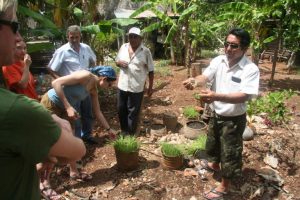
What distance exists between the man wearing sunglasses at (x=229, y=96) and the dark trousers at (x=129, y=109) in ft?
5.59

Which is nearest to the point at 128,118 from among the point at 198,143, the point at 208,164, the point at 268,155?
the point at 198,143

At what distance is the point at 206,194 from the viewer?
14.2ft

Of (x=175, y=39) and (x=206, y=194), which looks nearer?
(x=206, y=194)

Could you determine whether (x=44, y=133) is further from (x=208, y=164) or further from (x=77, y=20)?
(x=77, y=20)

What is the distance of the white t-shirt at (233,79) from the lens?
3715 millimetres

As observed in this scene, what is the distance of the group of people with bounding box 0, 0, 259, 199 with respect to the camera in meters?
1.10

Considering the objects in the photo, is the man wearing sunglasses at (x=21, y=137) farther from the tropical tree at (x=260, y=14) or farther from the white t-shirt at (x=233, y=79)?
the tropical tree at (x=260, y=14)

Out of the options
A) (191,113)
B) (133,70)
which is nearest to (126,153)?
(133,70)

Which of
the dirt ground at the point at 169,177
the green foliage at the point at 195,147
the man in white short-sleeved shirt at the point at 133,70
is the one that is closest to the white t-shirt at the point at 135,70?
the man in white short-sleeved shirt at the point at 133,70

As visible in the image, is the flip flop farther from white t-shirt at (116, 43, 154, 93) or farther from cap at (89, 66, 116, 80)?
cap at (89, 66, 116, 80)

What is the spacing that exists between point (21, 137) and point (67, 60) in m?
4.05

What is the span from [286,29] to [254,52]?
1.18 metres

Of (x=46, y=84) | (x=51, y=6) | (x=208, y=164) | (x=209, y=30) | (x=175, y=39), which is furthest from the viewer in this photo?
(x=175, y=39)

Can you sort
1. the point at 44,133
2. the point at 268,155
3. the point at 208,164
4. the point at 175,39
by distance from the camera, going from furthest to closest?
the point at 175,39 → the point at 268,155 → the point at 208,164 → the point at 44,133
